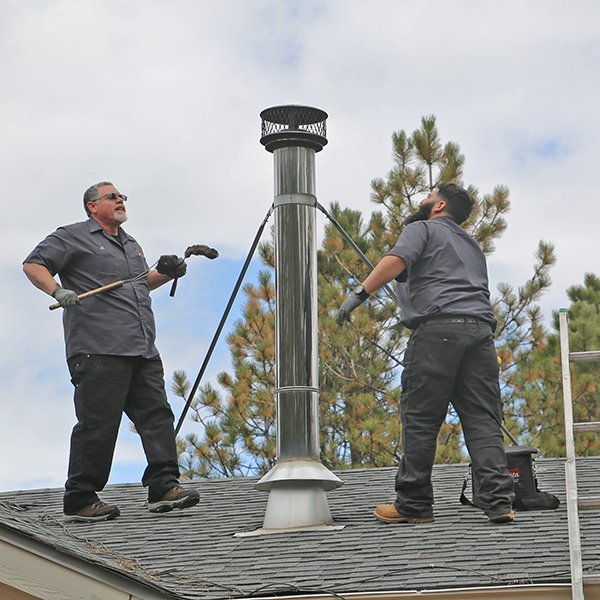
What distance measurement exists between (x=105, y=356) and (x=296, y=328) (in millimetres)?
1063

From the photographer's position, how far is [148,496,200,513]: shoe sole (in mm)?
5332

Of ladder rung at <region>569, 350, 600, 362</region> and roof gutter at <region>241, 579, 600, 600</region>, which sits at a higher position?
ladder rung at <region>569, 350, 600, 362</region>

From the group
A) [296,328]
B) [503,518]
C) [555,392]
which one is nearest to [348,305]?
[296,328]

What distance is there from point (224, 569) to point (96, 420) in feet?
4.72

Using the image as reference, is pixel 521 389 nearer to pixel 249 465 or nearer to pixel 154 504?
pixel 249 465

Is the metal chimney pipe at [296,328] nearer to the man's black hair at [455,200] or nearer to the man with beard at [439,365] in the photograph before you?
the man with beard at [439,365]

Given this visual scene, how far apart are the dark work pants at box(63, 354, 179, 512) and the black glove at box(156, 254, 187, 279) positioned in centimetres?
54

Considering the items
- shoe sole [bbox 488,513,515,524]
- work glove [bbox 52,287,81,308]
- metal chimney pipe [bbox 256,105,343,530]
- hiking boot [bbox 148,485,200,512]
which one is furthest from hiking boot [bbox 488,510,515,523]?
work glove [bbox 52,287,81,308]

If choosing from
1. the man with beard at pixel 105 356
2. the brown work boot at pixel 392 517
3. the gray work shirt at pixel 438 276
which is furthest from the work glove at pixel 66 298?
the brown work boot at pixel 392 517

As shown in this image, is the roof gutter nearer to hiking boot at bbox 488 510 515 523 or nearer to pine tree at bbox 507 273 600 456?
hiking boot at bbox 488 510 515 523

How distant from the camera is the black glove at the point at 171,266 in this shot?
216 inches

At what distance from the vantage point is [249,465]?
47.4 feet

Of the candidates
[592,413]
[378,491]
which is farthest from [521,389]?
[378,491]

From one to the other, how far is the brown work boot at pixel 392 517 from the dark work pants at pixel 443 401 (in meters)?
0.03
